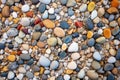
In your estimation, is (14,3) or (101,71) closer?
(101,71)

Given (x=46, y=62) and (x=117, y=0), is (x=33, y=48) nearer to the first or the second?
(x=46, y=62)

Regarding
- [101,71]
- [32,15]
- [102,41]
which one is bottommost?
[101,71]

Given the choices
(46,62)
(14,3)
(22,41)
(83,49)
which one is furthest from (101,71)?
(14,3)

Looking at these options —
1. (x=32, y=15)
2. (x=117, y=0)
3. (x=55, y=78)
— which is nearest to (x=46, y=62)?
(x=55, y=78)

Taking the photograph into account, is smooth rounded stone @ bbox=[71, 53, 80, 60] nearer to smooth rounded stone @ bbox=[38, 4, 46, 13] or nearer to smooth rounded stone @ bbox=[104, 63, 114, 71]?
smooth rounded stone @ bbox=[104, 63, 114, 71]

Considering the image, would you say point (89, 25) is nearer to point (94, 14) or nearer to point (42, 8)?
point (94, 14)

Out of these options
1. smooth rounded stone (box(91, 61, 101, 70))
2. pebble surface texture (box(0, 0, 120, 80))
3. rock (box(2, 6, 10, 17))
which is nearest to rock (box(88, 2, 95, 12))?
pebble surface texture (box(0, 0, 120, 80))

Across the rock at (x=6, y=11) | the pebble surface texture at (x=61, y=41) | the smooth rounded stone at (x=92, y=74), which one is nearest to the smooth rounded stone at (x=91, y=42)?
the pebble surface texture at (x=61, y=41)

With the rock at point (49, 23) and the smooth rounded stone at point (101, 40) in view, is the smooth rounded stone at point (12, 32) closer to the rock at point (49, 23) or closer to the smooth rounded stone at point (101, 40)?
the rock at point (49, 23)

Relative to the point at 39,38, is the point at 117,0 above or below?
above
